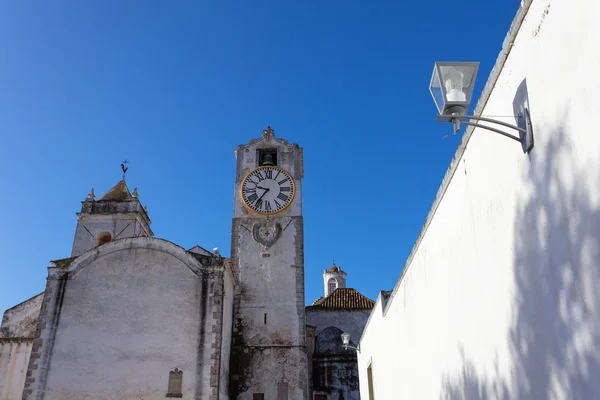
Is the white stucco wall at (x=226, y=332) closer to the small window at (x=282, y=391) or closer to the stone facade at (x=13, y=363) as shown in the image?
the small window at (x=282, y=391)

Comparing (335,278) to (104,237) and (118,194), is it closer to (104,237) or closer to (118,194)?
(118,194)

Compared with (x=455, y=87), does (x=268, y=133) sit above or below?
above

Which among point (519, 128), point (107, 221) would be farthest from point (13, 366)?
point (519, 128)

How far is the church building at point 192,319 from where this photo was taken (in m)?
17.8

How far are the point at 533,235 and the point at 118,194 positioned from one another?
26.3 meters

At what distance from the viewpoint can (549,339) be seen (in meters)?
4.34

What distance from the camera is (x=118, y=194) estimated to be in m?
28.1

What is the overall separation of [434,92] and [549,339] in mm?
2447

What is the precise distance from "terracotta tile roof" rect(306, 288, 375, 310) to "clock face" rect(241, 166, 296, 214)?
24.8 feet

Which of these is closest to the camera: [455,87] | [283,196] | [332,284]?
[455,87]

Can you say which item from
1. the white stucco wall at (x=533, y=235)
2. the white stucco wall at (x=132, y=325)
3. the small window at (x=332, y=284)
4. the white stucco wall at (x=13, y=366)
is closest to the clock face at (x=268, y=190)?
the white stucco wall at (x=132, y=325)

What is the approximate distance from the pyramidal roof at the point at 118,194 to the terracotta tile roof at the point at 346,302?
37.3 feet

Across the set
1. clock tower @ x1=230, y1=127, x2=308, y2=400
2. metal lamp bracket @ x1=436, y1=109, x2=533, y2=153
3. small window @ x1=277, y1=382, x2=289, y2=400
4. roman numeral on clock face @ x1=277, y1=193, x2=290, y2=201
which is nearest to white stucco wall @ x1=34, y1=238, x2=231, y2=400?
clock tower @ x1=230, y1=127, x2=308, y2=400

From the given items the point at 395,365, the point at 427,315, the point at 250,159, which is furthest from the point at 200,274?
the point at 427,315
